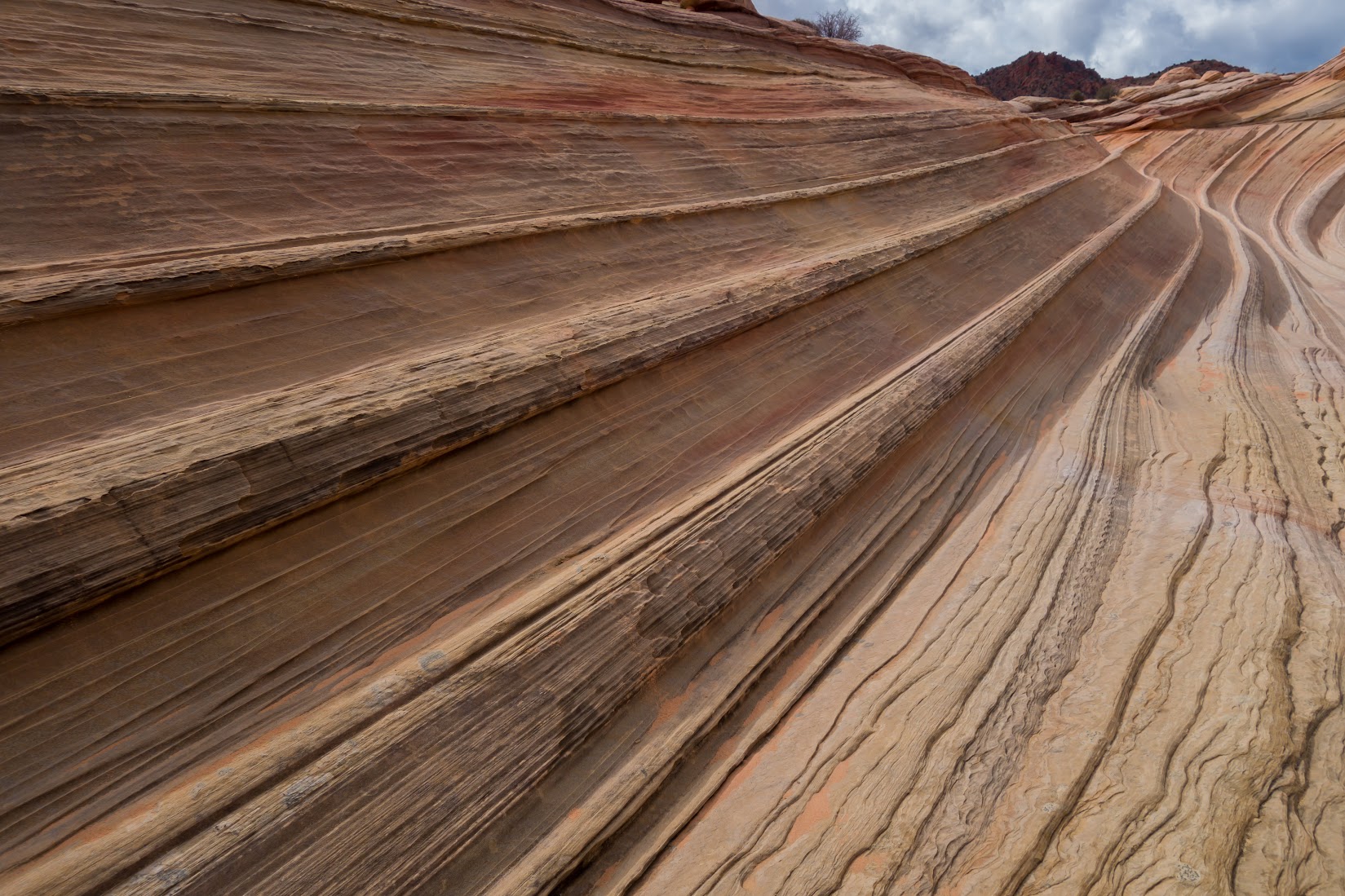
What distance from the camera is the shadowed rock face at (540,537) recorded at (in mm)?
1062

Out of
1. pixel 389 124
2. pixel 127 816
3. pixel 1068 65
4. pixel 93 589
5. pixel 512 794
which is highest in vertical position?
pixel 1068 65

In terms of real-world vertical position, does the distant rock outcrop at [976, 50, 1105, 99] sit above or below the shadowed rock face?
above

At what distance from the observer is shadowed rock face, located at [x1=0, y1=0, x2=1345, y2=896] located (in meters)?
1.06

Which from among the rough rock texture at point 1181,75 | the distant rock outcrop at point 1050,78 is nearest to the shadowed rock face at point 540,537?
the rough rock texture at point 1181,75

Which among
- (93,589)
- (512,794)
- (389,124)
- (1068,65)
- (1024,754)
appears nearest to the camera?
(93,589)

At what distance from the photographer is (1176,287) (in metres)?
4.60

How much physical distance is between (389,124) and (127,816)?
1.84 m

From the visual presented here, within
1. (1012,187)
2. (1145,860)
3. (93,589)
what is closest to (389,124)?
(93,589)

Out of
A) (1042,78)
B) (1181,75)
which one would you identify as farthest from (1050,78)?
(1181,75)

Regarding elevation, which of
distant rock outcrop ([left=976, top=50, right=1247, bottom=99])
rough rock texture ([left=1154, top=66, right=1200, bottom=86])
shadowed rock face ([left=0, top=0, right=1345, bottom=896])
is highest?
distant rock outcrop ([left=976, top=50, right=1247, bottom=99])

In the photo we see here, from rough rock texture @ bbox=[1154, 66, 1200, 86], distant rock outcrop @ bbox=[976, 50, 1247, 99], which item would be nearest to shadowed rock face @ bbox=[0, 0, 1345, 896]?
rough rock texture @ bbox=[1154, 66, 1200, 86]

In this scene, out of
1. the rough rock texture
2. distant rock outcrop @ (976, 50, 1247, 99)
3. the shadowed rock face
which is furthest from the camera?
distant rock outcrop @ (976, 50, 1247, 99)

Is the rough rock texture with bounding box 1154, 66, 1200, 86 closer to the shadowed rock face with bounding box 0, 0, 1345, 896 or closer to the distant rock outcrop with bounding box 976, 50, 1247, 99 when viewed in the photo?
the distant rock outcrop with bounding box 976, 50, 1247, 99

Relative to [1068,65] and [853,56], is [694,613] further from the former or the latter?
[1068,65]
